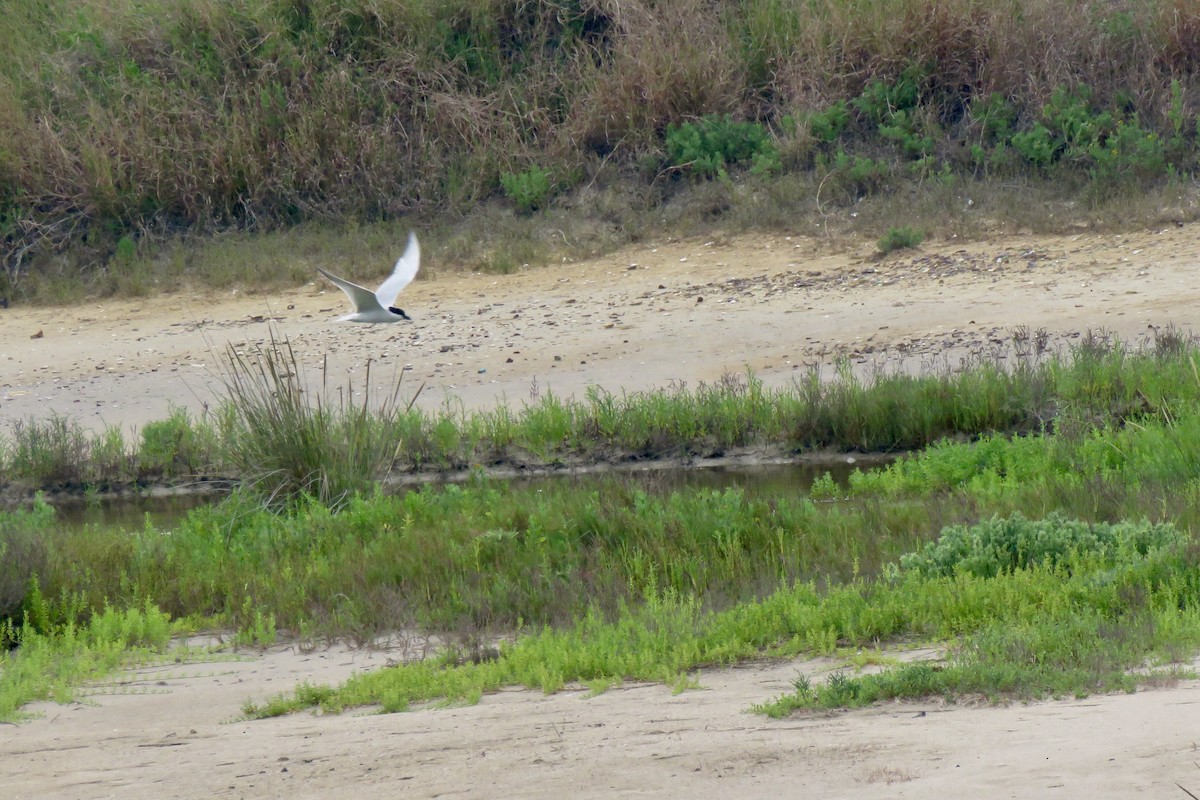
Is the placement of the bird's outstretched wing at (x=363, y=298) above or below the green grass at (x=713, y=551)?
above

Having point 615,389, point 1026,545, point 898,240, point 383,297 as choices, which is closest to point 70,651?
point 383,297

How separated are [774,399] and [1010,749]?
6.44m

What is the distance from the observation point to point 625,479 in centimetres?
866

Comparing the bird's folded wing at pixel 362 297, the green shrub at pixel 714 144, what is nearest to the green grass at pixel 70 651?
the bird's folded wing at pixel 362 297

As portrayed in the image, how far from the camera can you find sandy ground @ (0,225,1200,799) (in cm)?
359

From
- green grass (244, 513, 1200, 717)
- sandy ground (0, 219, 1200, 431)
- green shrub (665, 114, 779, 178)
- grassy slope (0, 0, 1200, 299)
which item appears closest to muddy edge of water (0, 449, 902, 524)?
sandy ground (0, 219, 1200, 431)

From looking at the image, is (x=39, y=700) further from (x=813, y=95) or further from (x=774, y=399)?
(x=813, y=95)

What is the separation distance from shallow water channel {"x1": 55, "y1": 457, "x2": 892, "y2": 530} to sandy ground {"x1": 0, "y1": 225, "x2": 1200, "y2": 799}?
1.22 m

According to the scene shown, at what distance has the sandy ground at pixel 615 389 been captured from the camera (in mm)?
3586

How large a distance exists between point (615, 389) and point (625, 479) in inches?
87.9

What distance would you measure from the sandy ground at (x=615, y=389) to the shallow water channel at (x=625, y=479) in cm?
122

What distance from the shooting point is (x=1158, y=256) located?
39.0 feet

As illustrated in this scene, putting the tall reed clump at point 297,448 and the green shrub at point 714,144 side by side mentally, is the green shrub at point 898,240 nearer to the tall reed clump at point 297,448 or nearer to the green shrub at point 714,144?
the green shrub at point 714,144

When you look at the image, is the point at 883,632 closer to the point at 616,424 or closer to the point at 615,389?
the point at 616,424
